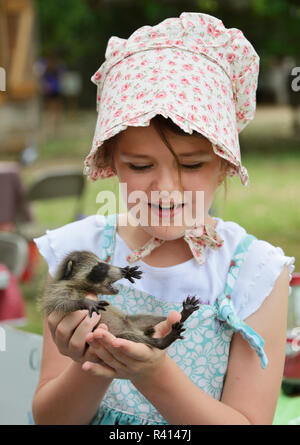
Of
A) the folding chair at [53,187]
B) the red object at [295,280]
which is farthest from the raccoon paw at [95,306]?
the folding chair at [53,187]

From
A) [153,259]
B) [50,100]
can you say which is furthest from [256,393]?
[50,100]

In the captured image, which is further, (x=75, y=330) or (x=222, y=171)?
(x=222, y=171)

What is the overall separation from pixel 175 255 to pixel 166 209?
8.3 inches

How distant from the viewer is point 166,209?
971mm

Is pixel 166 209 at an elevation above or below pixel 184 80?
below

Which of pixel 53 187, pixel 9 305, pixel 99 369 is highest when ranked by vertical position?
pixel 99 369

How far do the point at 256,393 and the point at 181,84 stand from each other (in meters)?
0.53

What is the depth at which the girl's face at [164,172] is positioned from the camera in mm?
964

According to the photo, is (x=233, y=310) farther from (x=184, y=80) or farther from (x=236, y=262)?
(x=184, y=80)

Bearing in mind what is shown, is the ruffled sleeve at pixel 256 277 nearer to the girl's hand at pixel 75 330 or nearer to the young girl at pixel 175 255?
the young girl at pixel 175 255

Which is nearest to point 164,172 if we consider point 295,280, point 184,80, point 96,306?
point 184,80

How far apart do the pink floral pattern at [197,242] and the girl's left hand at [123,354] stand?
0.25 meters

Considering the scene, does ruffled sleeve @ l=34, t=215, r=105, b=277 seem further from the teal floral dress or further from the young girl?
the teal floral dress

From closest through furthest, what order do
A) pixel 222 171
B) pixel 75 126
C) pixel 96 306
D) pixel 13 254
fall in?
pixel 96 306 → pixel 222 171 → pixel 13 254 → pixel 75 126
